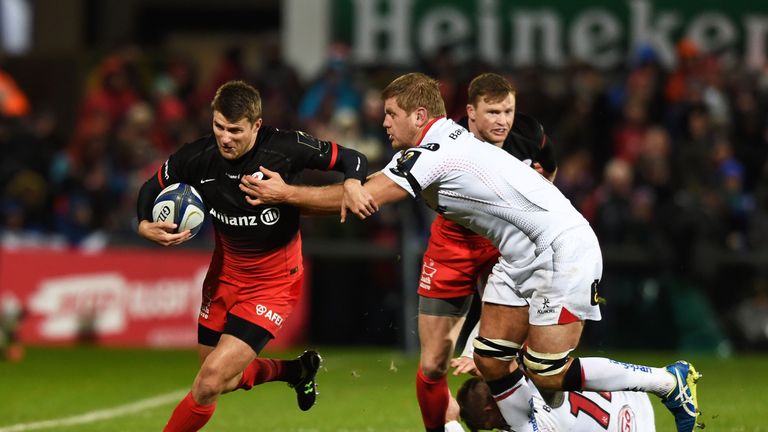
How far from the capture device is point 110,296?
15469mm

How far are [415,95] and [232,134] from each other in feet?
3.54

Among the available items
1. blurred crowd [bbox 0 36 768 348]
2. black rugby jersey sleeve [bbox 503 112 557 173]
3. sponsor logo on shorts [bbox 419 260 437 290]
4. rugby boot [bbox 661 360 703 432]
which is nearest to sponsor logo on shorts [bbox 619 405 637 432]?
rugby boot [bbox 661 360 703 432]

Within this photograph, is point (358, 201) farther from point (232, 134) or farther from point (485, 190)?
point (232, 134)

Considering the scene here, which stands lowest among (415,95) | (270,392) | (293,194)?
(270,392)

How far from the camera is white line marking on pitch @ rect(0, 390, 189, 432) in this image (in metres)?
9.48

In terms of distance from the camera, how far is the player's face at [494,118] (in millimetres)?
8133

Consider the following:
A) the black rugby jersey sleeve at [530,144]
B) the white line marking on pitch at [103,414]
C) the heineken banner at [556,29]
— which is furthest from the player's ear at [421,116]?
the heineken banner at [556,29]

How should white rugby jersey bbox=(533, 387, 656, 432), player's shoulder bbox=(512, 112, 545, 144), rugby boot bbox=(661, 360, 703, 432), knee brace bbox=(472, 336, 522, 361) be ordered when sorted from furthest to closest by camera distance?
player's shoulder bbox=(512, 112, 545, 144)
white rugby jersey bbox=(533, 387, 656, 432)
knee brace bbox=(472, 336, 522, 361)
rugby boot bbox=(661, 360, 703, 432)

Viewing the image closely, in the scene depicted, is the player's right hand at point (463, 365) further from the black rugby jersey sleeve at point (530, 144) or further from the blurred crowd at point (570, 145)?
the blurred crowd at point (570, 145)

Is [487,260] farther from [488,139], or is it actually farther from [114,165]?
[114,165]

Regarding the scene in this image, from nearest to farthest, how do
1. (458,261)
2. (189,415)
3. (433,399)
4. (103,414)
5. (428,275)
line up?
(189,415) → (433,399) → (458,261) → (428,275) → (103,414)

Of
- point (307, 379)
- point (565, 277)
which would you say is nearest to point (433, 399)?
point (307, 379)

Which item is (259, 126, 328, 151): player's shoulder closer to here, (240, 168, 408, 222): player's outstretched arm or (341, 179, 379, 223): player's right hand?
(240, 168, 408, 222): player's outstretched arm

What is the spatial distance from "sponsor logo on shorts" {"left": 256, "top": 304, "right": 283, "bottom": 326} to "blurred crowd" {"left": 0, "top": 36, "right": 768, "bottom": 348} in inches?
289
